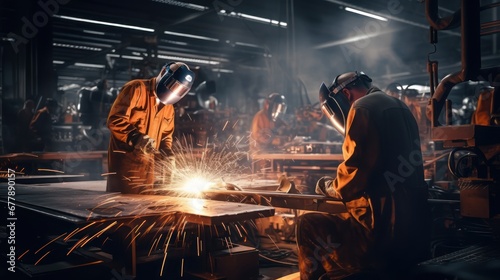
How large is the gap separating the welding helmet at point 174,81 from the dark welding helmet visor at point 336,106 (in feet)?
3.69

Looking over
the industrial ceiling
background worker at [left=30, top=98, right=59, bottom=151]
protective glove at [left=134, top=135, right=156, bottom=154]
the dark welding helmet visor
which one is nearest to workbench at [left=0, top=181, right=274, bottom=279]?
protective glove at [left=134, top=135, right=156, bottom=154]

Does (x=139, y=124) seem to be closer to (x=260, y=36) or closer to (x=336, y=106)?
(x=336, y=106)

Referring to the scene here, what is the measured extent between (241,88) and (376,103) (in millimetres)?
13537

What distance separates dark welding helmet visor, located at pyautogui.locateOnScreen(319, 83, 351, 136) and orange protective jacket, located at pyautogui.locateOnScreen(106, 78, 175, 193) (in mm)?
1514

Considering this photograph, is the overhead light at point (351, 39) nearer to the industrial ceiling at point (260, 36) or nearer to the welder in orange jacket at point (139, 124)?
the industrial ceiling at point (260, 36)

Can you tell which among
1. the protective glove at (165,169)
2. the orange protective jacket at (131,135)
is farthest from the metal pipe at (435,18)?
the protective glove at (165,169)

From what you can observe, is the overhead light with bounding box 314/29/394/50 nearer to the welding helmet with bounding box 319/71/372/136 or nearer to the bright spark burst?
the bright spark burst

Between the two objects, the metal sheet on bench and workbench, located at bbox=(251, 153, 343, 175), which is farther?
workbench, located at bbox=(251, 153, 343, 175)

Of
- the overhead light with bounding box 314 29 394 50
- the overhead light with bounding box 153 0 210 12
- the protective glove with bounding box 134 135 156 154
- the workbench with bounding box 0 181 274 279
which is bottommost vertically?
the workbench with bounding box 0 181 274 279

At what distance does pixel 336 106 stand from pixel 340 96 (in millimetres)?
70

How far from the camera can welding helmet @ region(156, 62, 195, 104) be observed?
3520 mm

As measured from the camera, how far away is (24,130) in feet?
28.0

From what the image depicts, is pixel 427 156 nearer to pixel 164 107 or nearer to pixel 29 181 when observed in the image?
pixel 164 107

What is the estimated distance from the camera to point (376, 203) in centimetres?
249
